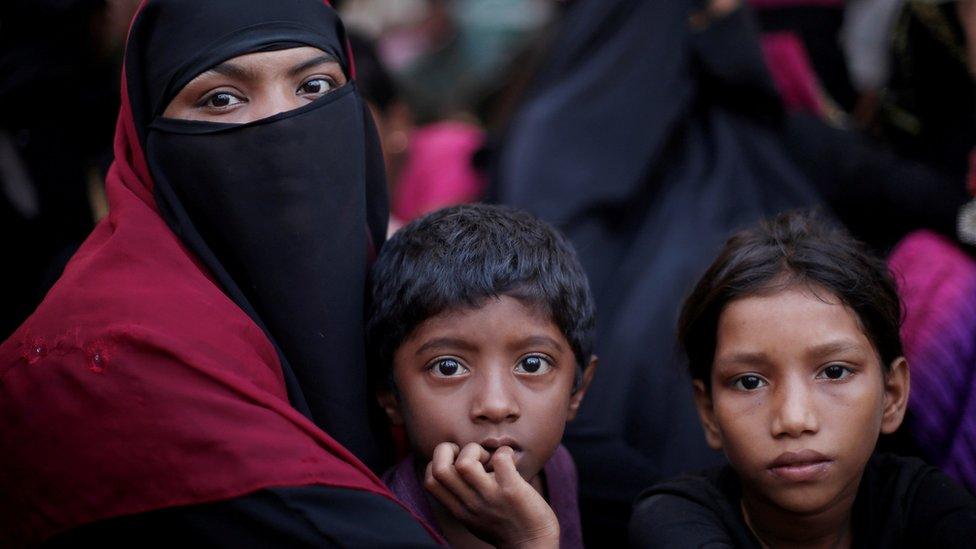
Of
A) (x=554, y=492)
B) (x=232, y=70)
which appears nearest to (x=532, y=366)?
(x=554, y=492)

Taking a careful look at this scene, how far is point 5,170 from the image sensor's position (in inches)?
152

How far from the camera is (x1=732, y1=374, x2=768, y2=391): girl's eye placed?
2251mm

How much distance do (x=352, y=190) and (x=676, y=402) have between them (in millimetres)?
1246

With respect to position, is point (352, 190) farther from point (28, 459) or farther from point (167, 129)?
point (28, 459)

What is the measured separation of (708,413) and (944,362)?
0.70 metres

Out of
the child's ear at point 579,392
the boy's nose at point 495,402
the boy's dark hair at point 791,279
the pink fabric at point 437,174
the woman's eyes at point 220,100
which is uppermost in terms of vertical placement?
the woman's eyes at point 220,100

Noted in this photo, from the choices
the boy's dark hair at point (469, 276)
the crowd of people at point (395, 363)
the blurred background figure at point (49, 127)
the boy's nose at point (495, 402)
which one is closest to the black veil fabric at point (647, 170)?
the crowd of people at point (395, 363)

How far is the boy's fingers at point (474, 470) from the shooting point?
2.11 metres

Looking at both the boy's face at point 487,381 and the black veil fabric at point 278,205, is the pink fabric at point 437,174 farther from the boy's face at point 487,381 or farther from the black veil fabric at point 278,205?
the boy's face at point 487,381

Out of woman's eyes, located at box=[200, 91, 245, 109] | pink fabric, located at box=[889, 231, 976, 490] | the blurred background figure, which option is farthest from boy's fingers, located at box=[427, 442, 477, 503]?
the blurred background figure

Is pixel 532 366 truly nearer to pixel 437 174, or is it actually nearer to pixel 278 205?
pixel 278 205

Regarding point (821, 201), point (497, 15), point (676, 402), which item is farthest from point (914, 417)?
point (497, 15)

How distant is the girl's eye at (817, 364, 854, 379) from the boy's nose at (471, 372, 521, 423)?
0.59 m

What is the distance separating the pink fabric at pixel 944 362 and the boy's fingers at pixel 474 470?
1176 millimetres
